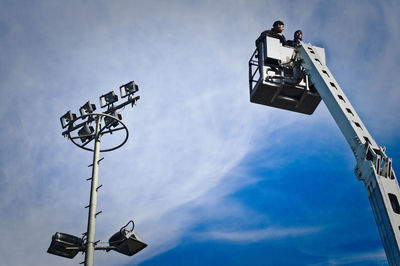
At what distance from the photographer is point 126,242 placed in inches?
454

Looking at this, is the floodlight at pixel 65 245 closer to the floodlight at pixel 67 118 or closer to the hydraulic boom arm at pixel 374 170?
the floodlight at pixel 67 118

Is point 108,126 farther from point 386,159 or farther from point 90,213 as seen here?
point 386,159

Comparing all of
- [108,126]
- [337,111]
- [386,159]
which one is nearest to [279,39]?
[337,111]

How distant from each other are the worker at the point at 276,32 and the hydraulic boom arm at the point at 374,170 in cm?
499

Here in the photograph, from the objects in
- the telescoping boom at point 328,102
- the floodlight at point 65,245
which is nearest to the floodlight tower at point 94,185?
the floodlight at point 65,245

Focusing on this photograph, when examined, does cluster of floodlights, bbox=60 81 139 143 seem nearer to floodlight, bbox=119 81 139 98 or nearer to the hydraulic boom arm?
floodlight, bbox=119 81 139 98

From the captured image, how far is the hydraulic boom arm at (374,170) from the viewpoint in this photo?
8.36 meters

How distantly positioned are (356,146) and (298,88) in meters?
6.36

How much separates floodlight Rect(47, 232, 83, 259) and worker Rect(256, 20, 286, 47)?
9799 millimetres

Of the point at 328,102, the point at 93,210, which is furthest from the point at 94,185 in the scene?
the point at 328,102

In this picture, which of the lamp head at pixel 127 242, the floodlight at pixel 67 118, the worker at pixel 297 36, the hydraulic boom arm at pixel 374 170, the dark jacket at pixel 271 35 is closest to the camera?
the hydraulic boom arm at pixel 374 170

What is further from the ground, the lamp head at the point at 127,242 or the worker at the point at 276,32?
the worker at the point at 276,32

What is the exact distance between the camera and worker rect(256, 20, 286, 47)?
1648 centimetres

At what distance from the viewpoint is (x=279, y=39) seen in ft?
54.3
